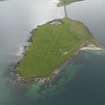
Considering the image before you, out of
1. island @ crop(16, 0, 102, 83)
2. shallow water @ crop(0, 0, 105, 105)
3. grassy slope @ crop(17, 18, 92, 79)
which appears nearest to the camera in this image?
shallow water @ crop(0, 0, 105, 105)

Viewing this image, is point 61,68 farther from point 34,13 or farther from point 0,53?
point 34,13

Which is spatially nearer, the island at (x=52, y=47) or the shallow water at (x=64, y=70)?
the shallow water at (x=64, y=70)

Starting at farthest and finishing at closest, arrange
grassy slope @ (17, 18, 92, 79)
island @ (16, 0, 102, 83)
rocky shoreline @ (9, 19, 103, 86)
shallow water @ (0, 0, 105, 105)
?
grassy slope @ (17, 18, 92, 79), island @ (16, 0, 102, 83), rocky shoreline @ (9, 19, 103, 86), shallow water @ (0, 0, 105, 105)

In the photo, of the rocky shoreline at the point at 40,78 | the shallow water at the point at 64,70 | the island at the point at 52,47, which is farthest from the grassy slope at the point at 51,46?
the shallow water at the point at 64,70

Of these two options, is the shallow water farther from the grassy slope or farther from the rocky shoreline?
the grassy slope

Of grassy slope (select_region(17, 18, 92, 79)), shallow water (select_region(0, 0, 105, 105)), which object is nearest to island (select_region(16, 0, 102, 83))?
grassy slope (select_region(17, 18, 92, 79))

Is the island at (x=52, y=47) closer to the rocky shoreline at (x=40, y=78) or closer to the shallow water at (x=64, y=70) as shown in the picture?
the rocky shoreline at (x=40, y=78)
